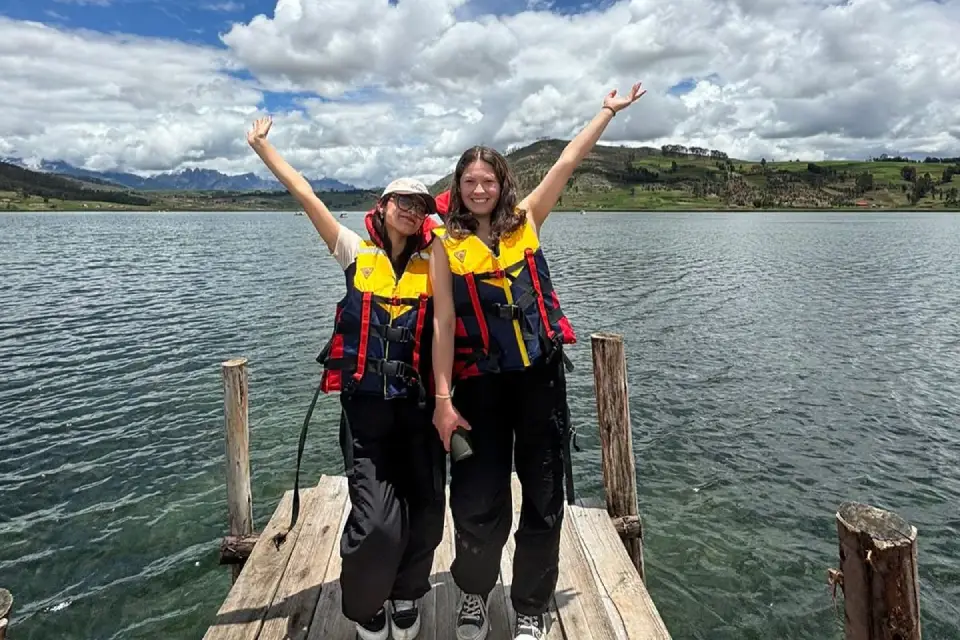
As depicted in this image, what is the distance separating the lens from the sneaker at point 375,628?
17.3ft

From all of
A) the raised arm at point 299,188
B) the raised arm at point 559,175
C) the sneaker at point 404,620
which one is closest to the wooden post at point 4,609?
the sneaker at point 404,620

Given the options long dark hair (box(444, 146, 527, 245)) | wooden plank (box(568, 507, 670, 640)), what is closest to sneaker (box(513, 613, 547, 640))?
wooden plank (box(568, 507, 670, 640))

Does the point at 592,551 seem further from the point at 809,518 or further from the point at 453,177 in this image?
the point at 809,518

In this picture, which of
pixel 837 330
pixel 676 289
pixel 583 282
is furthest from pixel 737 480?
pixel 583 282

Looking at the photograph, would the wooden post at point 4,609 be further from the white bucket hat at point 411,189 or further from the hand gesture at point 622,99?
the hand gesture at point 622,99

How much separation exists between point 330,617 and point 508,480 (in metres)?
2.35

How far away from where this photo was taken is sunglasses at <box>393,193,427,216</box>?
4.79 metres

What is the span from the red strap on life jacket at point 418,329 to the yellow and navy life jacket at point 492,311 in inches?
10.8

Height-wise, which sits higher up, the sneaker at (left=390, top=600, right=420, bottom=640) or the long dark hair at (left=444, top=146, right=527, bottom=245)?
the long dark hair at (left=444, top=146, right=527, bottom=245)

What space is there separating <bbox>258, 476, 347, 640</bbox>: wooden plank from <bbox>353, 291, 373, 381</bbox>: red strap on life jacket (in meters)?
2.66

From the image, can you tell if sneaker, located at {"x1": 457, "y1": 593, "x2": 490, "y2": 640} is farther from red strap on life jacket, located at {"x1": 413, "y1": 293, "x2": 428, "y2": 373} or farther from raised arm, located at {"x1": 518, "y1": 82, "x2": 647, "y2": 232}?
raised arm, located at {"x1": 518, "y1": 82, "x2": 647, "y2": 232}

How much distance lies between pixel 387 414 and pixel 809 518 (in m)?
10.1

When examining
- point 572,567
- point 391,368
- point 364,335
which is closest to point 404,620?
point 572,567

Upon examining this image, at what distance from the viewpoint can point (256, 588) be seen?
20.7 ft
